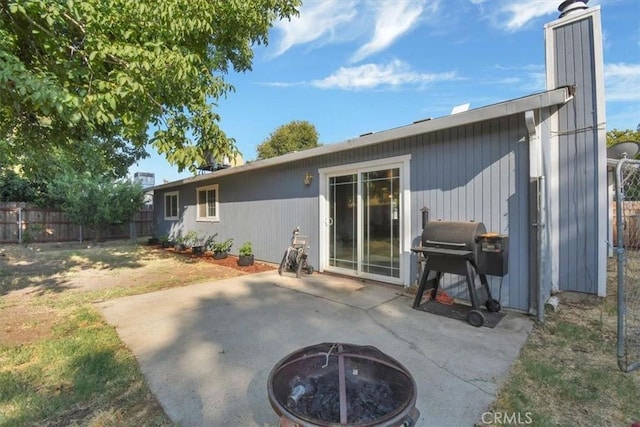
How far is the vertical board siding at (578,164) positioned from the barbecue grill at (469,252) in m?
1.94

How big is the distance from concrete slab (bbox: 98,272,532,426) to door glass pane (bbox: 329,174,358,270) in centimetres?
96

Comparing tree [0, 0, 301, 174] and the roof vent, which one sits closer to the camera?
tree [0, 0, 301, 174]

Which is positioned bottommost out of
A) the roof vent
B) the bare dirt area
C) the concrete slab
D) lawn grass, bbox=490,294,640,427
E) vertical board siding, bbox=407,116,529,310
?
lawn grass, bbox=490,294,640,427

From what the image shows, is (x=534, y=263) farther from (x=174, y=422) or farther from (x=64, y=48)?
(x=64, y=48)

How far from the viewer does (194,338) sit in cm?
319

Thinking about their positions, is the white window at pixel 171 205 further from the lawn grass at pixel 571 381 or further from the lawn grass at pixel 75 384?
the lawn grass at pixel 571 381

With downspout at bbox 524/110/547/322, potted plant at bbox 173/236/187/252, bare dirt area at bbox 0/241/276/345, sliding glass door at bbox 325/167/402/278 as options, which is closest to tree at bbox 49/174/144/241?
bare dirt area at bbox 0/241/276/345

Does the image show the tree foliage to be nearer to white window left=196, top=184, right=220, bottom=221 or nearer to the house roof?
white window left=196, top=184, right=220, bottom=221

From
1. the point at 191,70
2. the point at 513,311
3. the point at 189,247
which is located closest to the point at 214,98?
the point at 191,70

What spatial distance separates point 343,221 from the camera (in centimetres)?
601

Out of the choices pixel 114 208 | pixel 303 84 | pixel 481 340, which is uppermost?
pixel 303 84

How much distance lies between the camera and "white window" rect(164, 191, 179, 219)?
1234 cm

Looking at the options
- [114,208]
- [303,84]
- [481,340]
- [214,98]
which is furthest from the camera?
[114,208]

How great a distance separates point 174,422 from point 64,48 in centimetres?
399
